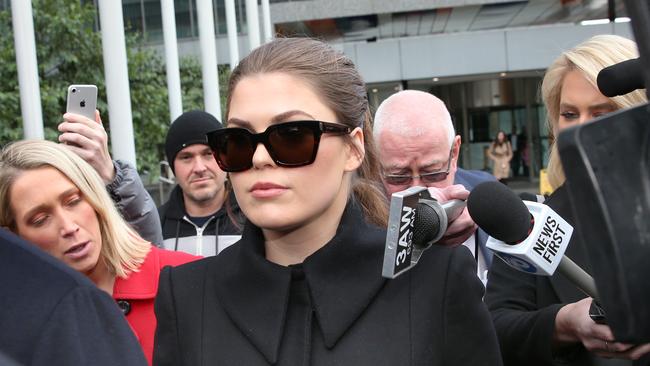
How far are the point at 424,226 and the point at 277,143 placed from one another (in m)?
0.40

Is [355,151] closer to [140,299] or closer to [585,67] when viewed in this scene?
[585,67]

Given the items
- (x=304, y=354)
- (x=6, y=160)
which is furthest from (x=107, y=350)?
(x=6, y=160)

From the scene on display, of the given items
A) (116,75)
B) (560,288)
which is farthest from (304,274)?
(116,75)

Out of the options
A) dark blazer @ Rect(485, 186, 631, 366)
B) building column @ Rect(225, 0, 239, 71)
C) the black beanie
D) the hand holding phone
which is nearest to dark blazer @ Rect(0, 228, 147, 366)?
dark blazer @ Rect(485, 186, 631, 366)

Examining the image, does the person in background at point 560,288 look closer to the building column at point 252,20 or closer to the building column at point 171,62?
the building column at point 171,62

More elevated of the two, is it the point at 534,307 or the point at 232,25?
the point at 232,25

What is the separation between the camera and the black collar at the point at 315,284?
5.62 ft

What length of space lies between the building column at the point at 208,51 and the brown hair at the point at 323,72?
11845 millimetres

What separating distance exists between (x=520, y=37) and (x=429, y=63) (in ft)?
9.14

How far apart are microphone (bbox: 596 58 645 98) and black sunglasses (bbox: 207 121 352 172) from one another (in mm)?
758

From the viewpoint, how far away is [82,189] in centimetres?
268

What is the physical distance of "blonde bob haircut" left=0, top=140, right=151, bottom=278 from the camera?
2684mm

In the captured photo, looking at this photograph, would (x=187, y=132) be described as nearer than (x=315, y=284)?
No

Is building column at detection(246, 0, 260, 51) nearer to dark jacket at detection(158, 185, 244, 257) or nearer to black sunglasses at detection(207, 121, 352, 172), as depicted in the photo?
dark jacket at detection(158, 185, 244, 257)
